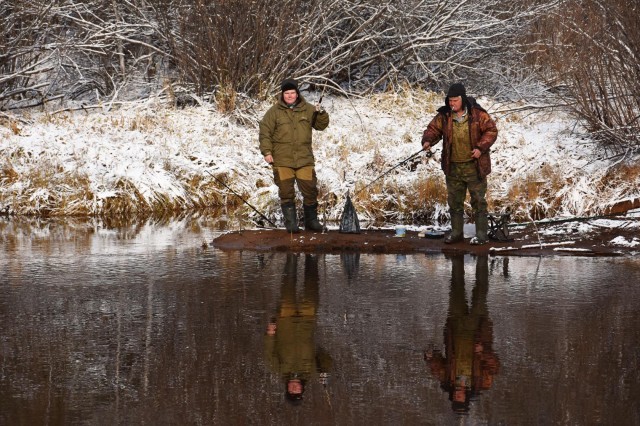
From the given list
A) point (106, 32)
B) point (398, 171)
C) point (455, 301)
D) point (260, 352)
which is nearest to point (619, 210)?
point (398, 171)

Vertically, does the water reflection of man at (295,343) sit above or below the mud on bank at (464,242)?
below

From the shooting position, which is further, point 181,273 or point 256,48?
point 256,48

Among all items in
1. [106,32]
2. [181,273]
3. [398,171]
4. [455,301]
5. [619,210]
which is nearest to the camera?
[455,301]

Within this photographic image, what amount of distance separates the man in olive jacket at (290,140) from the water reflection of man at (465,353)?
3.94m

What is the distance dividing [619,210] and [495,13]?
10.8 m

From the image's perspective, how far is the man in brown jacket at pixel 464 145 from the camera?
12.1 m

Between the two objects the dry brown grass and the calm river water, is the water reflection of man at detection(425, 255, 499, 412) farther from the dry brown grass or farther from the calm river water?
the dry brown grass

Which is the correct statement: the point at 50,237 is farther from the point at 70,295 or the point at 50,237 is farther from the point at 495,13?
the point at 495,13

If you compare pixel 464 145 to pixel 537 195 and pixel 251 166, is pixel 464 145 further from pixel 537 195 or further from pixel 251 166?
pixel 251 166

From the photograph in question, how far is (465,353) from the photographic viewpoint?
731cm

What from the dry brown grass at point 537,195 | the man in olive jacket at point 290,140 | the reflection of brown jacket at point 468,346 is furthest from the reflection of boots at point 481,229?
the dry brown grass at point 537,195

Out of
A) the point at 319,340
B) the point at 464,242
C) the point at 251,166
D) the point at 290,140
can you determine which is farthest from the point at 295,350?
the point at 251,166

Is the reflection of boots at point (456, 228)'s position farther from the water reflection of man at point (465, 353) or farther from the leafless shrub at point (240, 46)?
the leafless shrub at point (240, 46)

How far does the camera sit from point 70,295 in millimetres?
9602
